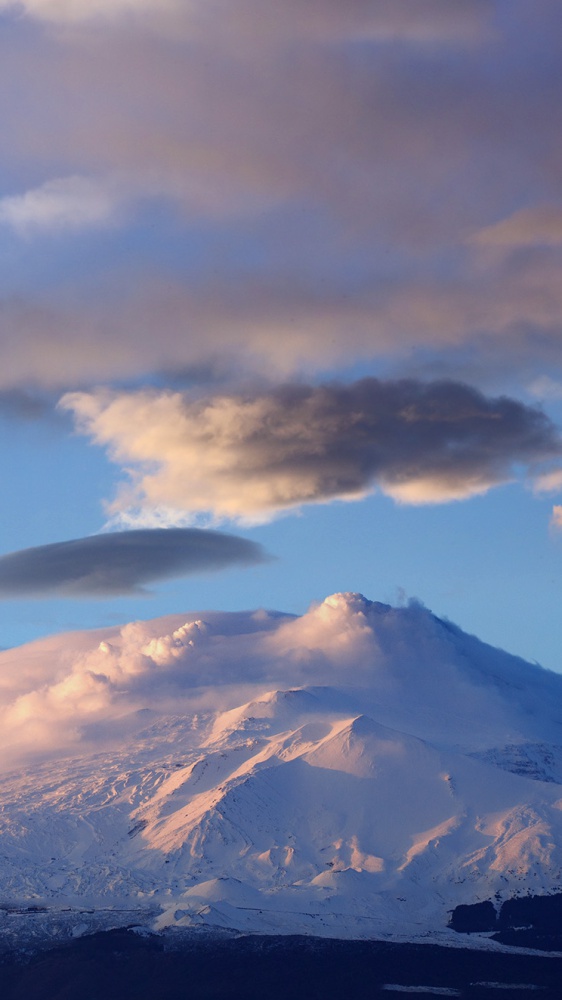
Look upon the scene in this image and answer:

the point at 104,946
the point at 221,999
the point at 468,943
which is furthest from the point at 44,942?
the point at 468,943

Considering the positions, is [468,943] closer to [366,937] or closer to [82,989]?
[366,937]

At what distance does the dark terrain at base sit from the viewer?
170500 mm

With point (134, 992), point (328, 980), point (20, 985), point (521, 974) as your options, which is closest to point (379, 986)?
point (328, 980)

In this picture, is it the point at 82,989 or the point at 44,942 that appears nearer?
the point at 82,989

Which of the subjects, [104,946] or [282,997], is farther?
[104,946]

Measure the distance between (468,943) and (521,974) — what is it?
46.6ft

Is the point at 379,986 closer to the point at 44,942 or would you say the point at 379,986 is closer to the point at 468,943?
the point at 468,943

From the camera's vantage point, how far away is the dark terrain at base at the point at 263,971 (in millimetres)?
170500

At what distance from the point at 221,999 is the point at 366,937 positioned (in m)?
30.5

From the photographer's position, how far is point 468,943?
622ft

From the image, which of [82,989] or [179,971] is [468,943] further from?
[82,989]

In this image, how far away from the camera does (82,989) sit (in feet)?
568

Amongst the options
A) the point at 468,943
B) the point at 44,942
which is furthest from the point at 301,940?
the point at 44,942

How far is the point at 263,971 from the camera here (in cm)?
17512
